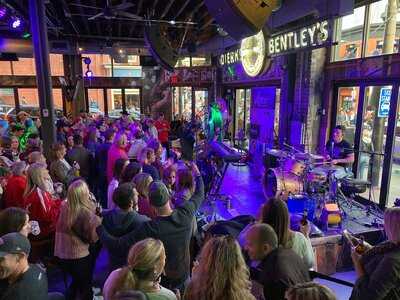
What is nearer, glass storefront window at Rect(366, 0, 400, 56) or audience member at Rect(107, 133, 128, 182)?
audience member at Rect(107, 133, 128, 182)

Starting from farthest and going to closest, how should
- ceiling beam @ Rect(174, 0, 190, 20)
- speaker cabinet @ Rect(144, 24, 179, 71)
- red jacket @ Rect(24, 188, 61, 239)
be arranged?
ceiling beam @ Rect(174, 0, 190, 20) → speaker cabinet @ Rect(144, 24, 179, 71) → red jacket @ Rect(24, 188, 61, 239)

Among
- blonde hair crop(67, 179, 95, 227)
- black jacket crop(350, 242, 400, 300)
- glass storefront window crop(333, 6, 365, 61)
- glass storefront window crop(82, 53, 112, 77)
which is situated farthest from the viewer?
glass storefront window crop(82, 53, 112, 77)

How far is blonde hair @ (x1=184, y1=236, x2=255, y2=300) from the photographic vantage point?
1647 mm

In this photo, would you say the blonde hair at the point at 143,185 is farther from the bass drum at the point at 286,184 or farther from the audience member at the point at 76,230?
the bass drum at the point at 286,184

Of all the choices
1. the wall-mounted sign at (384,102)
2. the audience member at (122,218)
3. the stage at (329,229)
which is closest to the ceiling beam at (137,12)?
the stage at (329,229)

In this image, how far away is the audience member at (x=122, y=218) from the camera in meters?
2.51

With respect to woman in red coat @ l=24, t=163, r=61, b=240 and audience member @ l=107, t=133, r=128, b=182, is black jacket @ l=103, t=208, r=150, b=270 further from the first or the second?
audience member @ l=107, t=133, r=128, b=182

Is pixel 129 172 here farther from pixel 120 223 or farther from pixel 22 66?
pixel 22 66

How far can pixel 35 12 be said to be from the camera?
653 centimetres

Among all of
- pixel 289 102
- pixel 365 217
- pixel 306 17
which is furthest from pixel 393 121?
pixel 306 17

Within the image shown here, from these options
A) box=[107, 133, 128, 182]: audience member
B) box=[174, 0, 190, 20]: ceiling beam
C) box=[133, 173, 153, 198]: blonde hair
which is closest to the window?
box=[174, 0, 190, 20]: ceiling beam

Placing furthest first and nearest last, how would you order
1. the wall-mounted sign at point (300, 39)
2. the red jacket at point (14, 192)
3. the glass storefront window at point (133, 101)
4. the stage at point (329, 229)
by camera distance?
1. the glass storefront window at point (133, 101)
2. the wall-mounted sign at point (300, 39)
3. the stage at point (329, 229)
4. the red jacket at point (14, 192)

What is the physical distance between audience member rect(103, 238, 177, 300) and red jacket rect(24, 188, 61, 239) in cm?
162

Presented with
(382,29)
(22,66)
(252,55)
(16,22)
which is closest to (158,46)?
(252,55)
